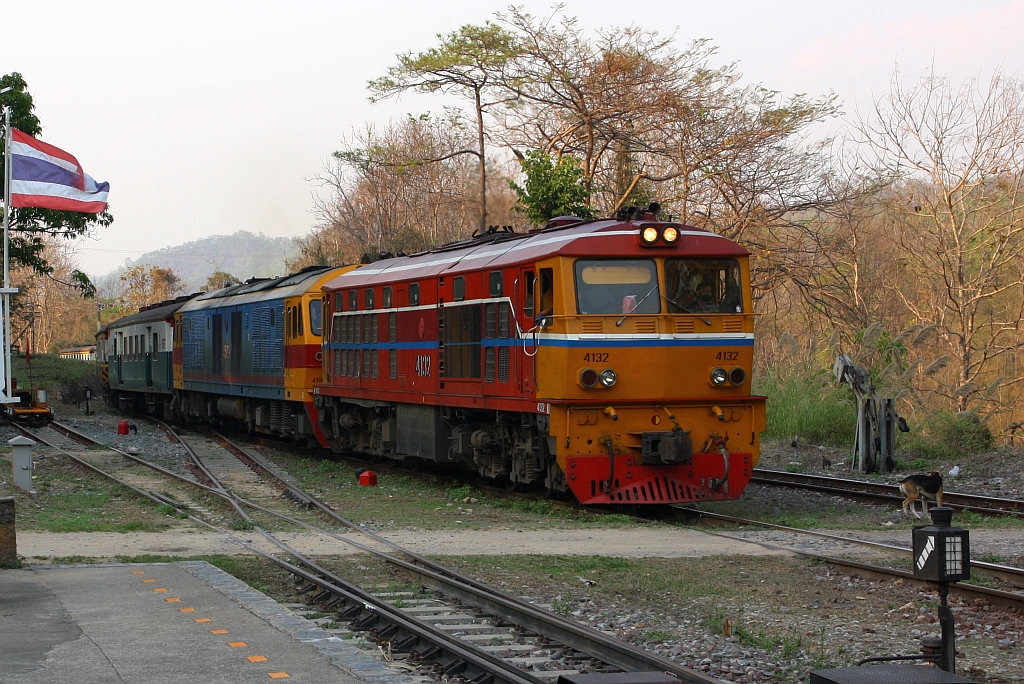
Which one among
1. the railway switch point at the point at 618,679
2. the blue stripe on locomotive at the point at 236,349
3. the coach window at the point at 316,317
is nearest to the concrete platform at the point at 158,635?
the railway switch point at the point at 618,679

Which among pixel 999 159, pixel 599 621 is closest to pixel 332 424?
pixel 599 621

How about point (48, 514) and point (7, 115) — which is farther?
point (7, 115)

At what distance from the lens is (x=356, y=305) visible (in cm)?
2009

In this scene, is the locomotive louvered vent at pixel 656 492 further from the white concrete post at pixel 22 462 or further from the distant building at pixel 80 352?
the distant building at pixel 80 352

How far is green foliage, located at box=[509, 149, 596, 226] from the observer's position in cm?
2856

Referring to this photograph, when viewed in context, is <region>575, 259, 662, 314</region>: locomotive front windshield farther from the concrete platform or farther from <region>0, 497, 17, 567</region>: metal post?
<region>0, 497, 17, 567</region>: metal post

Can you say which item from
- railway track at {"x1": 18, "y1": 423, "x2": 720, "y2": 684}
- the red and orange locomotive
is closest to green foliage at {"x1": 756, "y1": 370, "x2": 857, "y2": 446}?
the red and orange locomotive

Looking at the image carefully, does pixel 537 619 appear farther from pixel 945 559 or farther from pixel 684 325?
pixel 684 325

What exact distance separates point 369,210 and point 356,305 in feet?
104

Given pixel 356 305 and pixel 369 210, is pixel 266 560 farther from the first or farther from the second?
pixel 369 210

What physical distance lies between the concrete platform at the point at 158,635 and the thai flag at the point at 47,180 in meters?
9.76

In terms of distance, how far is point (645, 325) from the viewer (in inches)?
526

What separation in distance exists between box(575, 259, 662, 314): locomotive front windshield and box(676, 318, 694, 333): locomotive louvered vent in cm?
28

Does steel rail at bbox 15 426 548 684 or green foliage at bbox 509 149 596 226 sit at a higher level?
green foliage at bbox 509 149 596 226
